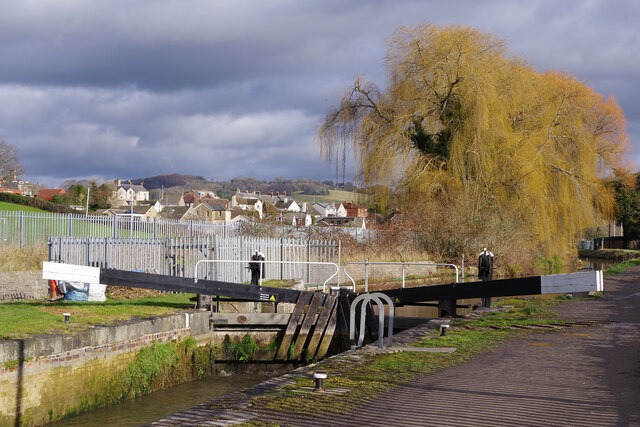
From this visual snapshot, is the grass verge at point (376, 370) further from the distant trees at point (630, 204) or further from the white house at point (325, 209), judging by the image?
the white house at point (325, 209)

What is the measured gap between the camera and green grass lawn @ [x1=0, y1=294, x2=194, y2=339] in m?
10.8

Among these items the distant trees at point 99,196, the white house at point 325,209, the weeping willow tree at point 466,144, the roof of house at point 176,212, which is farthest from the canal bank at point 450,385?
the white house at point 325,209

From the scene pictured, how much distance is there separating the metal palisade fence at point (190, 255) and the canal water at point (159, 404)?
3.81m

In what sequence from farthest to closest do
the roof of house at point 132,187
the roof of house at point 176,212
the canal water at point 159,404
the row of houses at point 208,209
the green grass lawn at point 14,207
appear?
the roof of house at point 132,187 < the roof of house at point 176,212 < the row of houses at point 208,209 < the green grass lawn at point 14,207 < the canal water at point 159,404

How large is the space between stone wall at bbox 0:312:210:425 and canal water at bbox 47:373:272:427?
289 millimetres

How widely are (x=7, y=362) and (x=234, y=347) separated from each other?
6705 millimetres

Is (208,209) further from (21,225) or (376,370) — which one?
(376,370)

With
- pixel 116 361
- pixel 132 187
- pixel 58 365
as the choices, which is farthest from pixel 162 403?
pixel 132 187

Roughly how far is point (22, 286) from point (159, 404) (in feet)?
29.8

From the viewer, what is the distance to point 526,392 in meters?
8.01

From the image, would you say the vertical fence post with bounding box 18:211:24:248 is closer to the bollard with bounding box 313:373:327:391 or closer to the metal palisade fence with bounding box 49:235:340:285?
the metal palisade fence with bounding box 49:235:340:285

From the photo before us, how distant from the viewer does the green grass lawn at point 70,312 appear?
1082cm

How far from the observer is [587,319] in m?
15.7

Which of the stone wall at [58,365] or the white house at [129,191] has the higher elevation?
the white house at [129,191]
